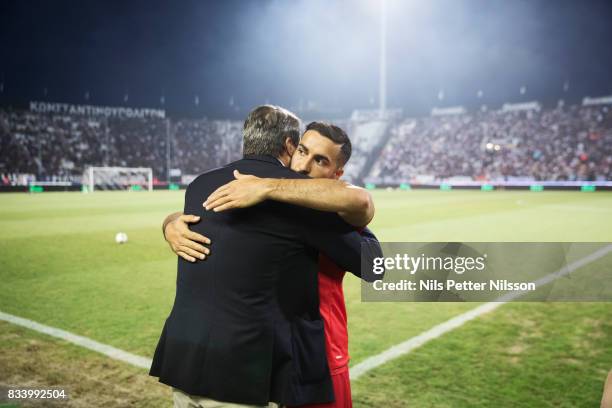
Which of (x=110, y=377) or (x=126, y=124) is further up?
(x=126, y=124)

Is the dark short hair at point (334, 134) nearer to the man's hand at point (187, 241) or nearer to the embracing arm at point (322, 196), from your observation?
the embracing arm at point (322, 196)

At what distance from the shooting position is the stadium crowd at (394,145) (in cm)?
4591

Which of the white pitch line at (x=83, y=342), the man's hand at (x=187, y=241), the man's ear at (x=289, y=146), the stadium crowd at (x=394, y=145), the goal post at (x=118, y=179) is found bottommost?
the white pitch line at (x=83, y=342)

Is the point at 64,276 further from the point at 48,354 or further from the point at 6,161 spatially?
the point at 6,161

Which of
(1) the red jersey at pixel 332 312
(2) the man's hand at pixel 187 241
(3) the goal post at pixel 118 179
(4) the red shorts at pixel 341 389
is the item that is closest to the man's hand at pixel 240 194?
(2) the man's hand at pixel 187 241

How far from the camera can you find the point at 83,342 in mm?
5055

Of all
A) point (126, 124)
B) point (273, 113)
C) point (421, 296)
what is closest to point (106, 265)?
point (421, 296)

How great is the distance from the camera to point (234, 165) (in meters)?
2.12

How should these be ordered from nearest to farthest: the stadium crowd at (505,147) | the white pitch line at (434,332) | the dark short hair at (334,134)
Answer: the dark short hair at (334,134) → the white pitch line at (434,332) → the stadium crowd at (505,147)

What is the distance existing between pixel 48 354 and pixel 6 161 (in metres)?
46.3

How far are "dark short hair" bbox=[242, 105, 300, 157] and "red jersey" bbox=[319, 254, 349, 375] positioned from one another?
52cm

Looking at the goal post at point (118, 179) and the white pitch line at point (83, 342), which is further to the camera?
the goal post at point (118, 179)

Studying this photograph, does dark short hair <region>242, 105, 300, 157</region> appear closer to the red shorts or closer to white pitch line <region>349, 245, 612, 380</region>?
the red shorts

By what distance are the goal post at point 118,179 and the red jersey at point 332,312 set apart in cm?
4270
